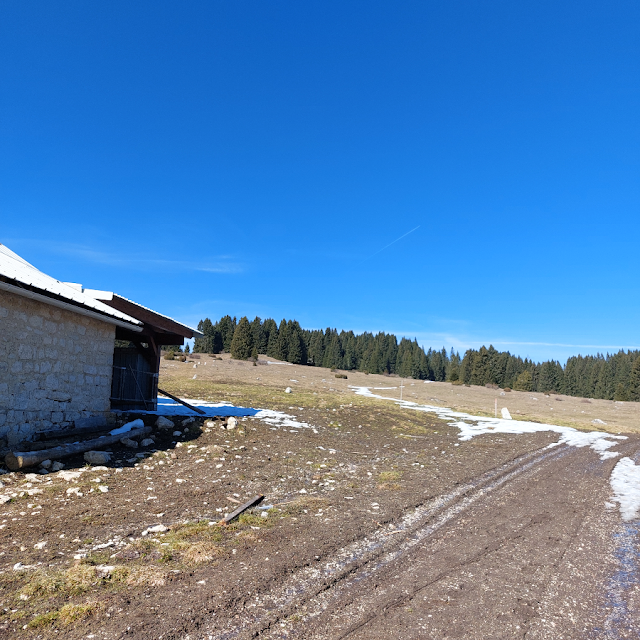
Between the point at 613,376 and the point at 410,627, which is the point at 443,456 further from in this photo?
the point at 613,376

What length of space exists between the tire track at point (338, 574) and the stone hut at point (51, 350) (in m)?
7.11

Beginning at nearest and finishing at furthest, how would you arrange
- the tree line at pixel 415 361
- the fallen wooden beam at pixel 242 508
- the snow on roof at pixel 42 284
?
the fallen wooden beam at pixel 242 508 < the snow on roof at pixel 42 284 < the tree line at pixel 415 361

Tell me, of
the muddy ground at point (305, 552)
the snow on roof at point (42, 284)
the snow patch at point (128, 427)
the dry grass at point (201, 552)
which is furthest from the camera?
the snow patch at point (128, 427)

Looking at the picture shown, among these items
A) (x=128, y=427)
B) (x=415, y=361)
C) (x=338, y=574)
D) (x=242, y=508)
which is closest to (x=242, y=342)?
(x=415, y=361)

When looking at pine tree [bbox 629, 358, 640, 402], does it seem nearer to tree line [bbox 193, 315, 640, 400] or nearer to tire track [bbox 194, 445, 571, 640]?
tree line [bbox 193, 315, 640, 400]

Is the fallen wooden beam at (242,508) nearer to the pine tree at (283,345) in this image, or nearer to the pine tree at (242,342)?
the pine tree at (242,342)

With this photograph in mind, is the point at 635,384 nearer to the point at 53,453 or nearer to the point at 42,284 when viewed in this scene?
the point at 53,453

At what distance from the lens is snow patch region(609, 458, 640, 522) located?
24.7 ft

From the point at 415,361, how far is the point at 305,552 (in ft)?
377

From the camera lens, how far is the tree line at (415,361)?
8798 cm

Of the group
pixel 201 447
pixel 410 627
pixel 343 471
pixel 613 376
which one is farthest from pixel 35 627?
pixel 613 376

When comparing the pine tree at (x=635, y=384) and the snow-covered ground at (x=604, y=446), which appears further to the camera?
the pine tree at (x=635, y=384)

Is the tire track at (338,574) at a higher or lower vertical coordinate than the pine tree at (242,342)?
lower

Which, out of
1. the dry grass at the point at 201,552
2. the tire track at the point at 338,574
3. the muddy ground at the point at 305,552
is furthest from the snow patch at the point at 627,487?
the dry grass at the point at 201,552
